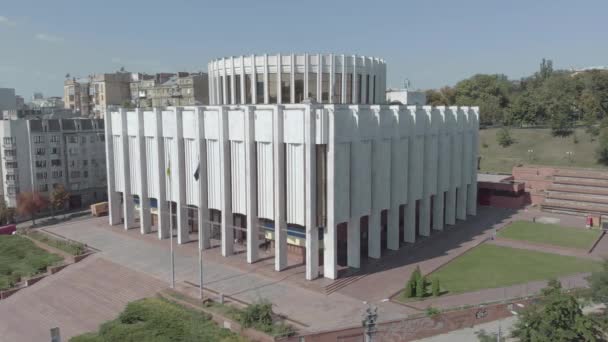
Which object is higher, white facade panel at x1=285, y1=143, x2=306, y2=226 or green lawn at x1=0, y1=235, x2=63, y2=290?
white facade panel at x1=285, y1=143, x2=306, y2=226

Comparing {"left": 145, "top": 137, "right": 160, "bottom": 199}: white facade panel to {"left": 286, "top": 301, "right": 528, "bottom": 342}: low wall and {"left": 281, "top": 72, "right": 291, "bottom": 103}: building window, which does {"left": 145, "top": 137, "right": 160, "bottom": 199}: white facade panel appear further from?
{"left": 286, "top": 301, "right": 528, "bottom": 342}: low wall

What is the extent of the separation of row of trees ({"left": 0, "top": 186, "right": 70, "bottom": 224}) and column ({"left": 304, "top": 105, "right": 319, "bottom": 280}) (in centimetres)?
3806

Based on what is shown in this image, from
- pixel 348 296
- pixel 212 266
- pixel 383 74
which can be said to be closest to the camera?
pixel 348 296

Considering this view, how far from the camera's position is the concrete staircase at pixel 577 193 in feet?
185

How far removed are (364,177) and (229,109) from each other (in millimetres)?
12180

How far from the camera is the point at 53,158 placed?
62656 mm

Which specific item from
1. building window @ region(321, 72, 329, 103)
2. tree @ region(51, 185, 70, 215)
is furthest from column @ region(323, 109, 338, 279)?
tree @ region(51, 185, 70, 215)

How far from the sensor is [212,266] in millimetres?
38406

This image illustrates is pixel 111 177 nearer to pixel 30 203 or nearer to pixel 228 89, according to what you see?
pixel 30 203

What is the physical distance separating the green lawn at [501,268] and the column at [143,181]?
28.0 m

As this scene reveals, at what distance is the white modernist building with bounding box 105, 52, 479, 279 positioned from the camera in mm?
34688

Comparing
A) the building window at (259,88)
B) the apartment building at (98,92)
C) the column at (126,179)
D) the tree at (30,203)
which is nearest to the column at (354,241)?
the building window at (259,88)

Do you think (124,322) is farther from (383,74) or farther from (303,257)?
(383,74)

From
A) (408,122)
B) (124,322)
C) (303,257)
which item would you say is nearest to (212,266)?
(303,257)
